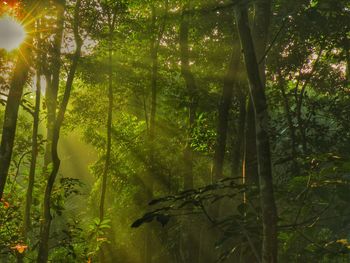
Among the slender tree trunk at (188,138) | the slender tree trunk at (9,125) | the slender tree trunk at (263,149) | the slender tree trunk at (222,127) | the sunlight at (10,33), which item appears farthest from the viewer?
the slender tree trunk at (188,138)

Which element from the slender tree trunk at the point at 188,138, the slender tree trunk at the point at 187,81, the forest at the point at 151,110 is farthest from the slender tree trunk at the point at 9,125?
the slender tree trunk at the point at 187,81

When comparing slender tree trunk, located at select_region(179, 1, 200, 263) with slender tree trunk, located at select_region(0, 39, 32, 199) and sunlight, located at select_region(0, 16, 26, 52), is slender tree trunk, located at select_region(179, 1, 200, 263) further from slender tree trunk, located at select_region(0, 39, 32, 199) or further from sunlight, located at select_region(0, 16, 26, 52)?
slender tree trunk, located at select_region(0, 39, 32, 199)

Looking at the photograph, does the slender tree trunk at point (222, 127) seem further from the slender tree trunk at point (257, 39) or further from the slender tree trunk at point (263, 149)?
the slender tree trunk at point (263, 149)

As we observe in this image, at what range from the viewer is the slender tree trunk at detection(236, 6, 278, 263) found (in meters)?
2.53

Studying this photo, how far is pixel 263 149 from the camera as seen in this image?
2727 millimetres

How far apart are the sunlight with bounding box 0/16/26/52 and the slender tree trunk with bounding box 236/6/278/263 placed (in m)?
5.15

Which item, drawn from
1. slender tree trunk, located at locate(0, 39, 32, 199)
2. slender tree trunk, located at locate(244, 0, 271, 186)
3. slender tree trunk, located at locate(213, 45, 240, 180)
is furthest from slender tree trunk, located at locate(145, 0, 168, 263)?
slender tree trunk, located at locate(244, 0, 271, 186)

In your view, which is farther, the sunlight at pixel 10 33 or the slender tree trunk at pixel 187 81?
the slender tree trunk at pixel 187 81

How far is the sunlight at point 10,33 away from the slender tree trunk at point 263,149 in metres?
5.15

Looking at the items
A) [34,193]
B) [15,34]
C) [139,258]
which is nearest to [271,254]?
[15,34]

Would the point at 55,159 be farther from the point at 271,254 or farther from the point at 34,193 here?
the point at 271,254

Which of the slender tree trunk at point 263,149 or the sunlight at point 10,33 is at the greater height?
the sunlight at point 10,33

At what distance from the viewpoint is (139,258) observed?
60.7 feet

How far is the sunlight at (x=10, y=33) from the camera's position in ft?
23.5
